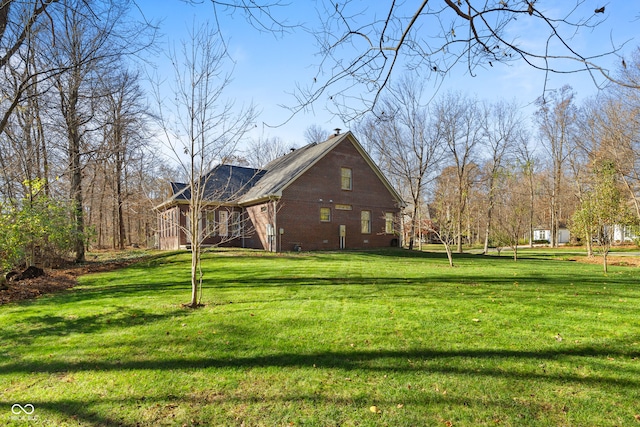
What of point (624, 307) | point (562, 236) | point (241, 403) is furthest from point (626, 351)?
point (562, 236)

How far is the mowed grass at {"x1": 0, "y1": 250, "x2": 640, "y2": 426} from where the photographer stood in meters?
3.21

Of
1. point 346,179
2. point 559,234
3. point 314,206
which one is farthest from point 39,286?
point 559,234

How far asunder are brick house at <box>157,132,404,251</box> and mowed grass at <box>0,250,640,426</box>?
543 inches

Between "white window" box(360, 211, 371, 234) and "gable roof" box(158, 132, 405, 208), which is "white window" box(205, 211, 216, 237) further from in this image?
"white window" box(360, 211, 371, 234)

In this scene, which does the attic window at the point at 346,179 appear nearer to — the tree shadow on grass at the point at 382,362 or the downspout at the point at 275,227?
the downspout at the point at 275,227

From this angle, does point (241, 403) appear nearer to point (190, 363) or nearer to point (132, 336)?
point (190, 363)

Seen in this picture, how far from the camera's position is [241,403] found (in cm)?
336

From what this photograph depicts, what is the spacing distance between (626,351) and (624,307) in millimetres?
2728

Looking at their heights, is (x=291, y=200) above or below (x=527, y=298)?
above

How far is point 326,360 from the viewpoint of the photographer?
423 centimetres

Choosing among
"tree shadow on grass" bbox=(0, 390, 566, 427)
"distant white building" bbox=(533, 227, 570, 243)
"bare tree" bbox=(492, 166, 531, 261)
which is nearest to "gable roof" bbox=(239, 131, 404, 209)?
"bare tree" bbox=(492, 166, 531, 261)

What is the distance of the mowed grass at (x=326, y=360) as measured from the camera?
10.5 ft

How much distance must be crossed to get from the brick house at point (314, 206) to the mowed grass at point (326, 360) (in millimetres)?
13798

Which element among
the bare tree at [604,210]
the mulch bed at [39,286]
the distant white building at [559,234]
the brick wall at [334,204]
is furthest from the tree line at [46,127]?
the distant white building at [559,234]
